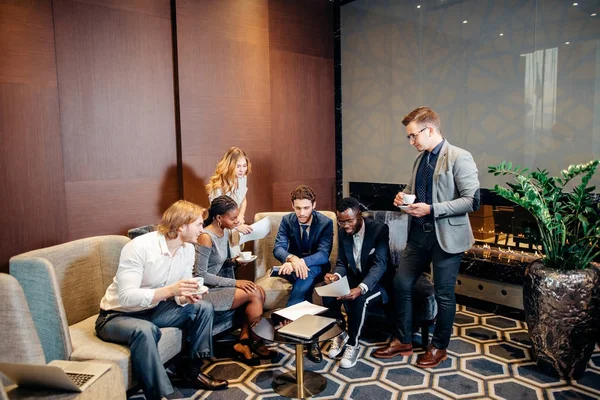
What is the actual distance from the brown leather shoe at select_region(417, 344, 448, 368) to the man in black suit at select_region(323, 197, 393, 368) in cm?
42

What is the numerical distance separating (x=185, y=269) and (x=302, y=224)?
3.40ft

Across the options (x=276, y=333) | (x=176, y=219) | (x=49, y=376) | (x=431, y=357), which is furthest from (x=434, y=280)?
(x=49, y=376)

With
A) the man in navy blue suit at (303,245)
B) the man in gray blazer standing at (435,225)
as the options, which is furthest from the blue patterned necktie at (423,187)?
the man in navy blue suit at (303,245)

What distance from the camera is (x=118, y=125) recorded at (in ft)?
12.3

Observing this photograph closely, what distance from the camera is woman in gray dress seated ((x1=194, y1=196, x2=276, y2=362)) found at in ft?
10.3

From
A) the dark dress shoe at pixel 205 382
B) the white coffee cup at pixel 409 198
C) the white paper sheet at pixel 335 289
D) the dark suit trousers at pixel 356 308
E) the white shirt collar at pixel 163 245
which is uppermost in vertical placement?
the white coffee cup at pixel 409 198

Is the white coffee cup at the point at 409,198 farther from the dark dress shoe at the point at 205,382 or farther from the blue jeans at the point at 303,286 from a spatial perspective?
the dark dress shoe at the point at 205,382

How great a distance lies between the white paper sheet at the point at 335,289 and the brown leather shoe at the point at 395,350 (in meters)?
0.55

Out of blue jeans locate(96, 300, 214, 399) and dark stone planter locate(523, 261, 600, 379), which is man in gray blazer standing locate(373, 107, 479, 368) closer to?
dark stone planter locate(523, 261, 600, 379)

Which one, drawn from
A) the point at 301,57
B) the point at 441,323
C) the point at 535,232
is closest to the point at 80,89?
the point at 301,57

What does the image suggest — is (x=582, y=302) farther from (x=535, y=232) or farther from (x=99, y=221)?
(x=99, y=221)

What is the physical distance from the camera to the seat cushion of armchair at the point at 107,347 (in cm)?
240

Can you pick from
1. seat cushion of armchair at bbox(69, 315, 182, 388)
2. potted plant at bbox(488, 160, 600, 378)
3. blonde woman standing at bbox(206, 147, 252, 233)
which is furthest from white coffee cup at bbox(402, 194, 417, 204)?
seat cushion of armchair at bbox(69, 315, 182, 388)

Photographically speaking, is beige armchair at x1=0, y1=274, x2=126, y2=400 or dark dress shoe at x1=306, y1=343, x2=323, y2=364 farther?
dark dress shoe at x1=306, y1=343, x2=323, y2=364
